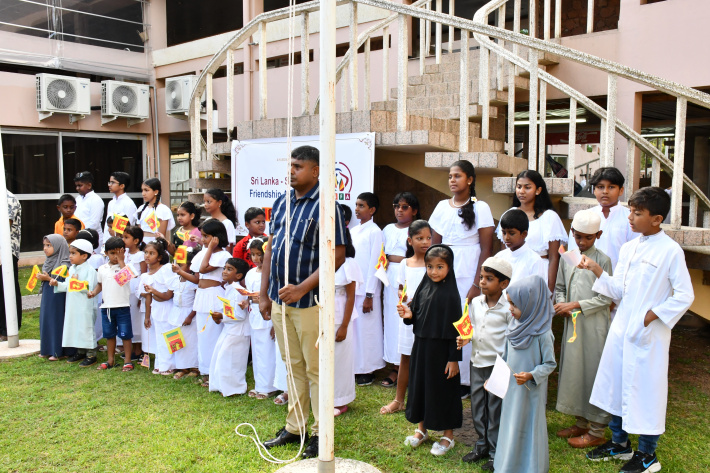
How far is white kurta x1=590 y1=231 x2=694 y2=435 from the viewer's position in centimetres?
329

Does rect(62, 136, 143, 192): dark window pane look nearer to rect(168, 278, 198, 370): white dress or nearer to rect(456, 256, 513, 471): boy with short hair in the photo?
rect(168, 278, 198, 370): white dress

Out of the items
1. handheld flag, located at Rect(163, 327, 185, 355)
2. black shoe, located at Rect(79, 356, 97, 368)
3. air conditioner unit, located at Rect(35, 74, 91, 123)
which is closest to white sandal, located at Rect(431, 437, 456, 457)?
handheld flag, located at Rect(163, 327, 185, 355)

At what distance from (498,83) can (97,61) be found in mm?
9925

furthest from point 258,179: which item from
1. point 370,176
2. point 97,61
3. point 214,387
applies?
point 97,61

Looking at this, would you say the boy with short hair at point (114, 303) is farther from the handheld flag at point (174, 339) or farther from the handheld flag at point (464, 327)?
the handheld flag at point (464, 327)

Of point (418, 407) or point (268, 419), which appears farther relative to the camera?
point (268, 419)

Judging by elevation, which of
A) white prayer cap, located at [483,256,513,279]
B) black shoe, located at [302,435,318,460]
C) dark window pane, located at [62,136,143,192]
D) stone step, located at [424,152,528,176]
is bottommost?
black shoe, located at [302,435,318,460]

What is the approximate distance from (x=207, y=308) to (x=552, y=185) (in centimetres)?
298

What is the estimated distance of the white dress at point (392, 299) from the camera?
5098 mm

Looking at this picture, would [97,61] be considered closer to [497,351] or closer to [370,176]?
[370,176]

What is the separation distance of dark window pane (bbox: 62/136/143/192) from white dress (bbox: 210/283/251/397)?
9.27m

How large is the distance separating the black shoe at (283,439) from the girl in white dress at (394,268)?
1341 millimetres

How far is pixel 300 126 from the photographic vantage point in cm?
607

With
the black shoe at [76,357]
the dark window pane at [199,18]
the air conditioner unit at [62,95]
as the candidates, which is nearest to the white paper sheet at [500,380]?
the black shoe at [76,357]
